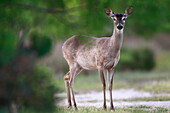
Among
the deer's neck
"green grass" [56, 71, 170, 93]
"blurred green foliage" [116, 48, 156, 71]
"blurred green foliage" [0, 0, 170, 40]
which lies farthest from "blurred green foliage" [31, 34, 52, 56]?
"blurred green foliage" [116, 48, 156, 71]

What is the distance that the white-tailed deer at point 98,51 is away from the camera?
813cm

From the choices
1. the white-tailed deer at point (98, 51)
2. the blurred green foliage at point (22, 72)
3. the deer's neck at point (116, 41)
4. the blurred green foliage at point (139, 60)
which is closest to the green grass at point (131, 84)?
the white-tailed deer at point (98, 51)

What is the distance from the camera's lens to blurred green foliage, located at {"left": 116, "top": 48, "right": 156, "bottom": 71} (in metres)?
24.8

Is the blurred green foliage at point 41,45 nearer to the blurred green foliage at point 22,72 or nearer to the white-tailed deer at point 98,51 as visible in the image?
the blurred green foliage at point 22,72

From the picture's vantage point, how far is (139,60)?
82.7 ft

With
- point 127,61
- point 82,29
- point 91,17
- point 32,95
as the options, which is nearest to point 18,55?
point 32,95

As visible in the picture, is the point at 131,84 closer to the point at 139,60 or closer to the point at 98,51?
the point at 139,60

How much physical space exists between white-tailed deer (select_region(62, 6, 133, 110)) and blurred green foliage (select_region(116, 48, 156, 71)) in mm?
15412

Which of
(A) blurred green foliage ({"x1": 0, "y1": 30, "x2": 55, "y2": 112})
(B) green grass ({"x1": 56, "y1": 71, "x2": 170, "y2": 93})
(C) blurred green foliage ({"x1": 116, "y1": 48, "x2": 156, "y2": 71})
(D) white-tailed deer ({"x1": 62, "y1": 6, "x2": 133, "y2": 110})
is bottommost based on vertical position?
(C) blurred green foliage ({"x1": 116, "y1": 48, "x2": 156, "y2": 71})

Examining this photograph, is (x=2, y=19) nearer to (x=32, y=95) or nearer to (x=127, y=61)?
(x=32, y=95)

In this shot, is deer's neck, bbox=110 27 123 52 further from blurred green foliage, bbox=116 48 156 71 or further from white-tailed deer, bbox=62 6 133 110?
blurred green foliage, bbox=116 48 156 71

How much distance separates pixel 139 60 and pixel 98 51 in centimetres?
1705

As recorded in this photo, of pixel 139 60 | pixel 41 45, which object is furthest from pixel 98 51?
pixel 139 60

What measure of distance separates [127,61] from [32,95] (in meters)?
21.3
